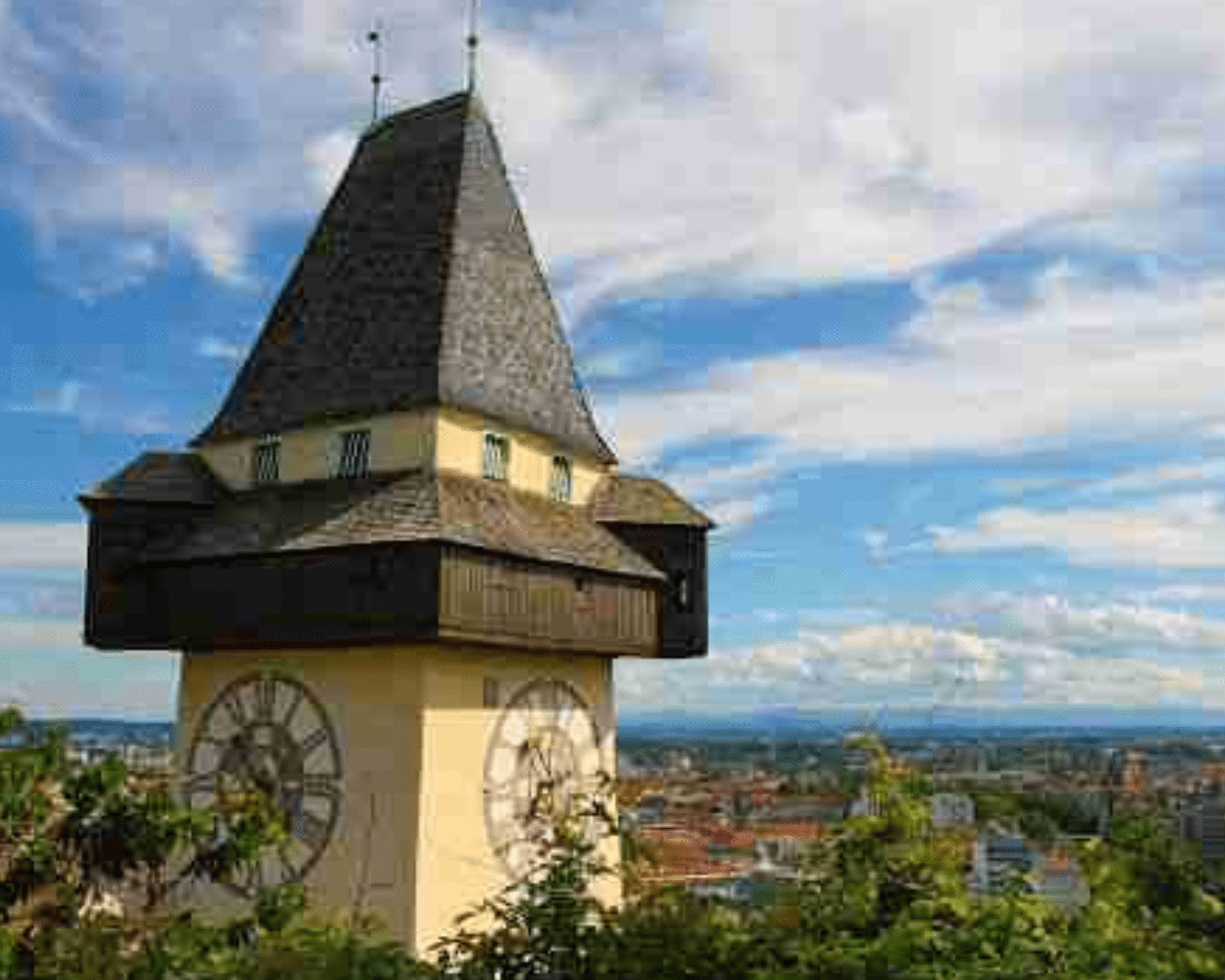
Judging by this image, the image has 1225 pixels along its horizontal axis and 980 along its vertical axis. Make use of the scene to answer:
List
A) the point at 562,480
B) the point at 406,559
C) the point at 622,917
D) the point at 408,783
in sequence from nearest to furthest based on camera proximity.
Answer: the point at 622,917
the point at 406,559
the point at 408,783
the point at 562,480

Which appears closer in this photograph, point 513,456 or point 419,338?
point 419,338

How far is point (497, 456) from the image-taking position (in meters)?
11.4

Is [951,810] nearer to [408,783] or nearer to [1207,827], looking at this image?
[1207,827]

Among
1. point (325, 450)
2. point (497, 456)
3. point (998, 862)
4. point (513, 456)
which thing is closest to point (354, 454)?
point (325, 450)

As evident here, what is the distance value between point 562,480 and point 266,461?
2.61 metres

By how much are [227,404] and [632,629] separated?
4.25 m

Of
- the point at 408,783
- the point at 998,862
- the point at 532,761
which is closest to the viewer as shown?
the point at 998,862

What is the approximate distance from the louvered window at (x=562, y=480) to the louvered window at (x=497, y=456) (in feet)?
2.16

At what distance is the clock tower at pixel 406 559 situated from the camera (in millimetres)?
10000

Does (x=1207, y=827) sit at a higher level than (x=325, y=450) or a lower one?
lower

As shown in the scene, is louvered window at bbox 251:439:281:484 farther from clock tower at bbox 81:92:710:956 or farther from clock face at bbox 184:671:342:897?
clock face at bbox 184:671:342:897

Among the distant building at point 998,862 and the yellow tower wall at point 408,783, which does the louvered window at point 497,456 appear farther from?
the distant building at point 998,862

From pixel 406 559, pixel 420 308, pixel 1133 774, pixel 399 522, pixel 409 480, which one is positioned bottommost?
pixel 1133 774

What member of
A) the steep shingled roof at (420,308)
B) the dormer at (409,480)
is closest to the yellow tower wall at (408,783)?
the dormer at (409,480)
